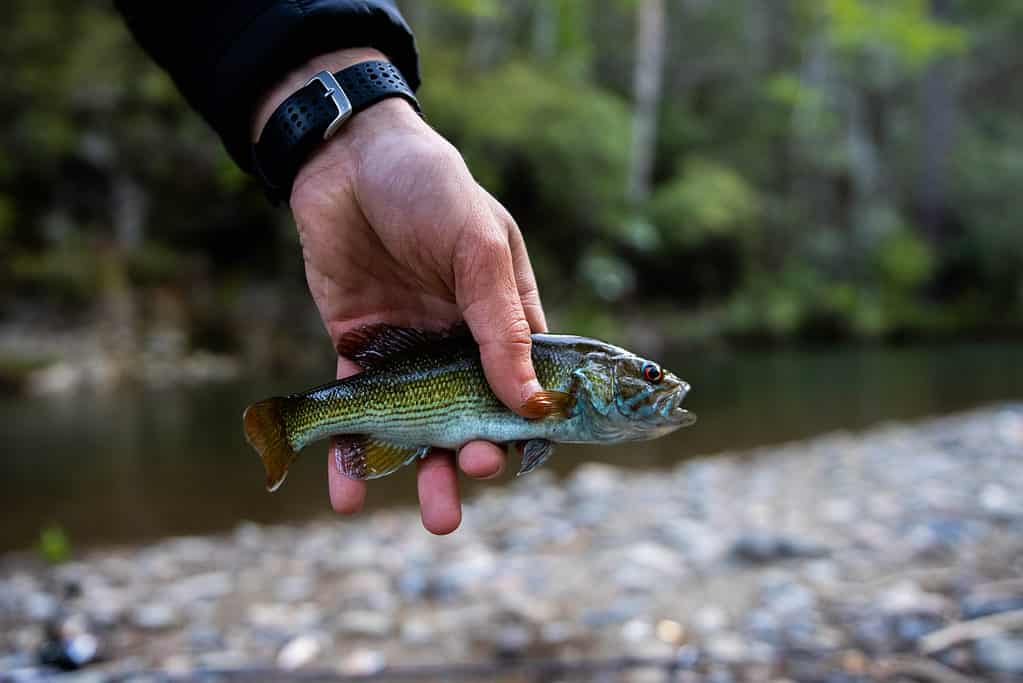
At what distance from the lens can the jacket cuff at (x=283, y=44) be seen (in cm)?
302

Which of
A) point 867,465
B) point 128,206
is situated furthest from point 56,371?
point 867,465

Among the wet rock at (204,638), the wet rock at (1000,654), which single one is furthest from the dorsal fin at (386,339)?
the wet rock at (1000,654)

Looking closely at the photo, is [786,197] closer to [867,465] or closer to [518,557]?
[867,465]

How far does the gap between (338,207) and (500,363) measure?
0.99 metres

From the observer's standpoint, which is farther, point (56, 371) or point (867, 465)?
Result: point (56, 371)

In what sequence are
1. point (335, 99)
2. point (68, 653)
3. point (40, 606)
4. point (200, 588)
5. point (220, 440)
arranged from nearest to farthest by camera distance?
point (335, 99) < point (68, 653) < point (40, 606) < point (200, 588) < point (220, 440)

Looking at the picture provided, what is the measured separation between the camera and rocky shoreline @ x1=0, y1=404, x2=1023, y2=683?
4.29m

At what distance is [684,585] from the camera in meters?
5.51

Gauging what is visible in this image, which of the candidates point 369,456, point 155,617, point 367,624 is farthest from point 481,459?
point 155,617

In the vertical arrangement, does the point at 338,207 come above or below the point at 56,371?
above

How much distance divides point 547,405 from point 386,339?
764 millimetres

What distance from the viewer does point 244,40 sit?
307 centimetres

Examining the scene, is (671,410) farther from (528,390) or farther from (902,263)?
(902,263)

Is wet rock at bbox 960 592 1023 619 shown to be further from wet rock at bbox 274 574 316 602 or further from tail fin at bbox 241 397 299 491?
wet rock at bbox 274 574 316 602
